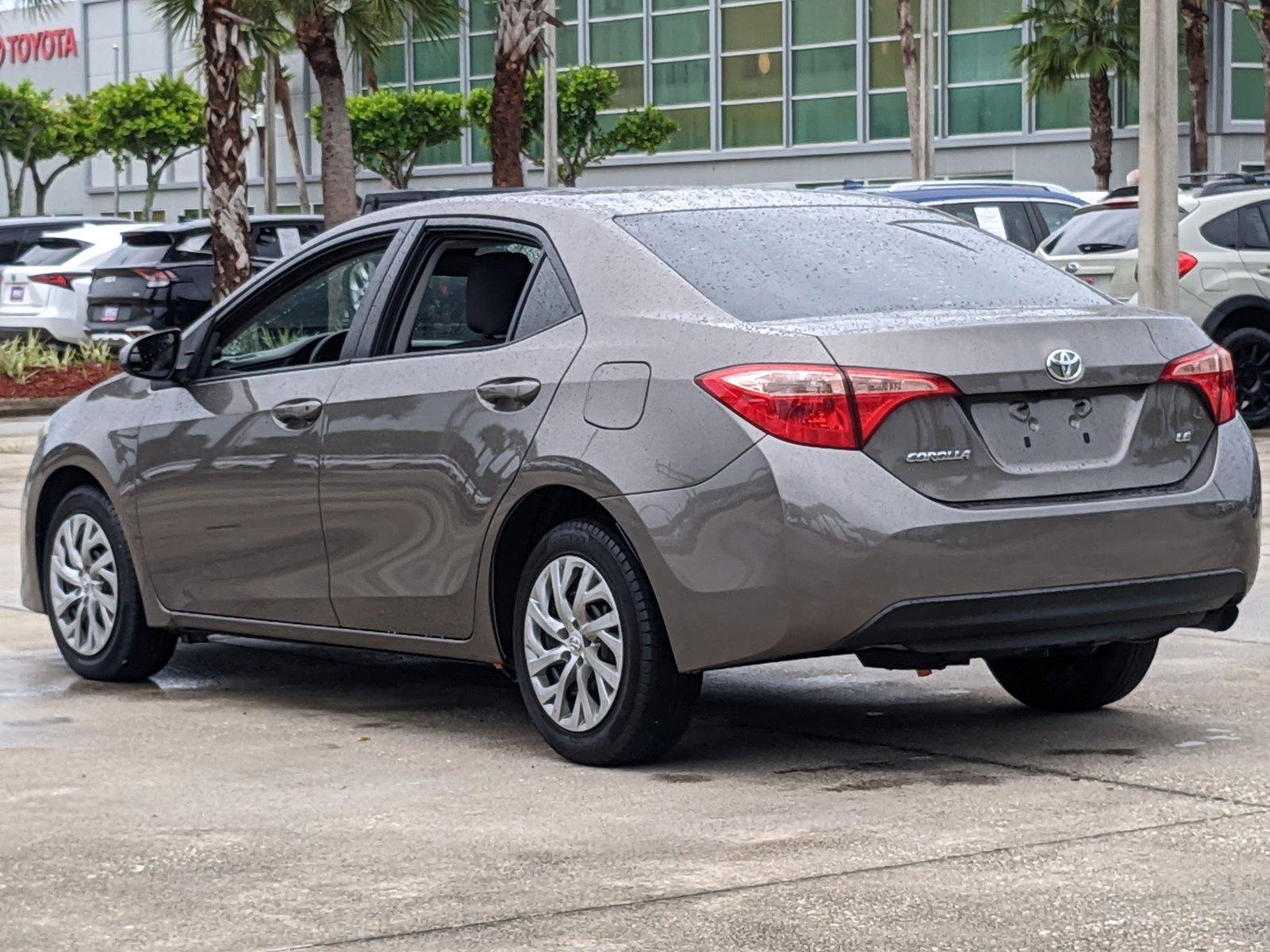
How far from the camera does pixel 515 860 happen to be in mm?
5277

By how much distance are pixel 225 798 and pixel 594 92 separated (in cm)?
5765

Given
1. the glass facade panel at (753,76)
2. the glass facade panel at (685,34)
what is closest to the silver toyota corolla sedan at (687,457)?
the glass facade panel at (753,76)

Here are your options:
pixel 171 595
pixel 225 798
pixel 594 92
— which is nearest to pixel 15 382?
pixel 171 595

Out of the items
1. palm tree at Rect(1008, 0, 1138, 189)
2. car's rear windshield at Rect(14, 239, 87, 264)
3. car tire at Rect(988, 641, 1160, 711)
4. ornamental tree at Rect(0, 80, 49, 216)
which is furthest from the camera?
ornamental tree at Rect(0, 80, 49, 216)

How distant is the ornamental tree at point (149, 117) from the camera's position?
73.9m

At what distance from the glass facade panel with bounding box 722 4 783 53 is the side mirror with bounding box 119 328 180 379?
185 feet

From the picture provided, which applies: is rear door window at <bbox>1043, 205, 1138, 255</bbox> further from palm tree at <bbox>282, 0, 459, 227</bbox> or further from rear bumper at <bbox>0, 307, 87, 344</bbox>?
palm tree at <bbox>282, 0, 459, 227</bbox>

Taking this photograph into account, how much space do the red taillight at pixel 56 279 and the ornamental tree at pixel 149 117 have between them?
153 ft

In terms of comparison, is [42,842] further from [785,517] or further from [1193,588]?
[1193,588]

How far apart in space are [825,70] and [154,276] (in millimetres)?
38633

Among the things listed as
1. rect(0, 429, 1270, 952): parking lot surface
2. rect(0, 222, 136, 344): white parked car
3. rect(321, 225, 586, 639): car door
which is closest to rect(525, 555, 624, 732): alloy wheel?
rect(0, 429, 1270, 952): parking lot surface

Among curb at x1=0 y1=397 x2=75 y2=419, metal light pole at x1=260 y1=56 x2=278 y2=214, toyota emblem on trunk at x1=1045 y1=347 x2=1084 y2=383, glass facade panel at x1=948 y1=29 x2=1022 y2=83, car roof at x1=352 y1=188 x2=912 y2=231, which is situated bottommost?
curb at x1=0 y1=397 x2=75 y2=419

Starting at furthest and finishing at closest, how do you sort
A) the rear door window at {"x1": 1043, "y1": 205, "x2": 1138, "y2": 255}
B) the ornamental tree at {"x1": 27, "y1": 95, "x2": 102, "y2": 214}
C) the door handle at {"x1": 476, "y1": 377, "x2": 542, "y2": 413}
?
the ornamental tree at {"x1": 27, "y1": 95, "x2": 102, "y2": 214} < the rear door window at {"x1": 1043, "y1": 205, "x2": 1138, "y2": 255} < the door handle at {"x1": 476, "y1": 377, "x2": 542, "y2": 413}

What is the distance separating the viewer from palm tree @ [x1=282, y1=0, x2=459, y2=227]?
32.6 meters
